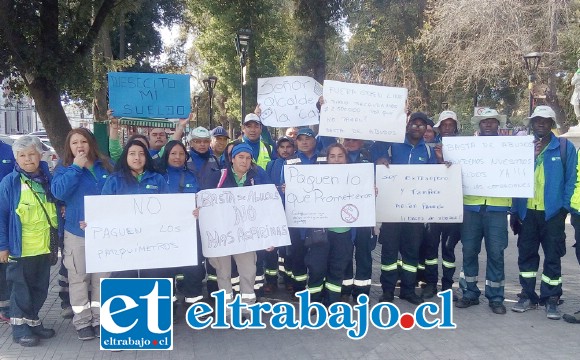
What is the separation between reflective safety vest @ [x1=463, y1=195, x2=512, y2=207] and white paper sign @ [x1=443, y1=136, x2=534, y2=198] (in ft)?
0.30

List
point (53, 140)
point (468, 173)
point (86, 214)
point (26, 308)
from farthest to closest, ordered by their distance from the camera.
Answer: point (53, 140) → point (468, 173) → point (26, 308) → point (86, 214)

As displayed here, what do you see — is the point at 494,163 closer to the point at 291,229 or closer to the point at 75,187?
the point at 291,229

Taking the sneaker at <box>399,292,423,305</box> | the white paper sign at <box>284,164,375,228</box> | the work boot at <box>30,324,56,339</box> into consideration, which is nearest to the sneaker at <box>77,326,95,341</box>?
the work boot at <box>30,324,56,339</box>

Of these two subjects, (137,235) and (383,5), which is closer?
(137,235)

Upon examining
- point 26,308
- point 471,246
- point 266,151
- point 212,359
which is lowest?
point 212,359

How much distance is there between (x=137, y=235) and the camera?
16.1 feet

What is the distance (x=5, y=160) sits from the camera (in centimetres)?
573

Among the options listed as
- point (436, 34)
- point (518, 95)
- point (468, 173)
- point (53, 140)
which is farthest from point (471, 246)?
point (518, 95)

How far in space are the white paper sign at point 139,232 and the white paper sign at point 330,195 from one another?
1.17 meters

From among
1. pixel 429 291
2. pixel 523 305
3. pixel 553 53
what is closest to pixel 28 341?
pixel 429 291

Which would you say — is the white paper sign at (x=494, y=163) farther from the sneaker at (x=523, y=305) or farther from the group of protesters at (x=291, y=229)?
the sneaker at (x=523, y=305)

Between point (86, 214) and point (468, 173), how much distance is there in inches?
158

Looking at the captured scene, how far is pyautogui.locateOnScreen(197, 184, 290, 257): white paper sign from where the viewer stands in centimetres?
521

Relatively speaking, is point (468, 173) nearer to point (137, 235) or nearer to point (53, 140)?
point (137, 235)
